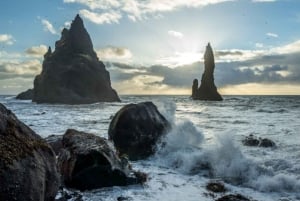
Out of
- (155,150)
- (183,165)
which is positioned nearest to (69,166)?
(183,165)

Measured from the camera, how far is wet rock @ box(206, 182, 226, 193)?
31.0ft

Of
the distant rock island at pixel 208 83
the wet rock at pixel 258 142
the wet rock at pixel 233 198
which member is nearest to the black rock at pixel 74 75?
the distant rock island at pixel 208 83

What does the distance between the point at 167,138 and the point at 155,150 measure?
3.06 feet

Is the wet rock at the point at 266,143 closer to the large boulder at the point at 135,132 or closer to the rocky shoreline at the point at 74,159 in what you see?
the rocky shoreline at the point at 74,159

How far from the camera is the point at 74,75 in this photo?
10406 centimetres

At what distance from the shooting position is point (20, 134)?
6535 mm

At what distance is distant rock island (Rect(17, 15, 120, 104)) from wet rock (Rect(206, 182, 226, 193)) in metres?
88.5

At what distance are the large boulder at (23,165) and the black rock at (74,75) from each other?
3576 inches

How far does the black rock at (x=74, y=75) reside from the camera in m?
99.1

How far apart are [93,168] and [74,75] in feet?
321

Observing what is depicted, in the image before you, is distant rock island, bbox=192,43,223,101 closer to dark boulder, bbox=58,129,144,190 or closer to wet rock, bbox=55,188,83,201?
dark boulder, bbox=58,129,144,190

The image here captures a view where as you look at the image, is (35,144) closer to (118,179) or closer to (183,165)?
(118,179)

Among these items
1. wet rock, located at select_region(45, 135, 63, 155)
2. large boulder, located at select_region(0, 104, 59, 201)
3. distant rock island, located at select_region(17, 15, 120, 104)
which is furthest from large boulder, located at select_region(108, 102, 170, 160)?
distant rock island, located at select_region(17, 15, 120, 104)

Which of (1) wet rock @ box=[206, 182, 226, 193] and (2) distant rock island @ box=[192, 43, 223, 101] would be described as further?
(2) distant rock island @ box=[192, 43, 223, 101]
